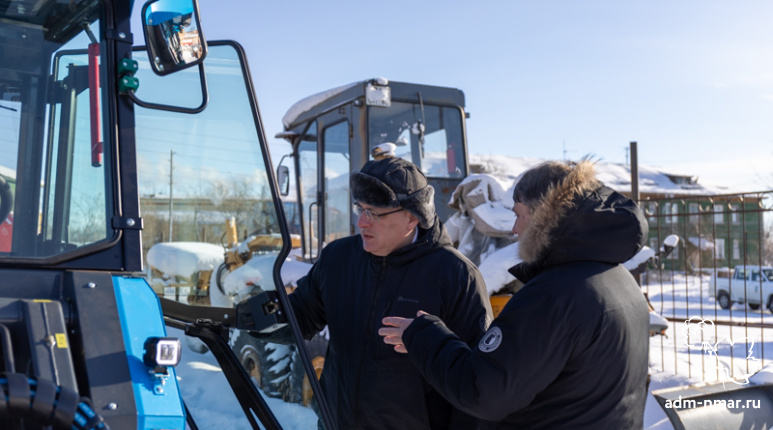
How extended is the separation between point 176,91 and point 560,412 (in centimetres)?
142

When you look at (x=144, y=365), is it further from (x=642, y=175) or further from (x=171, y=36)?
(x=642, y=175)

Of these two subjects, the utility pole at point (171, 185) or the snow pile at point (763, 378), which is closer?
the utility pole at point (171, 185)

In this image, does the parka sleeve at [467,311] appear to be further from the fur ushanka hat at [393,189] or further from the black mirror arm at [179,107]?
the black mirror arm at [179,107]

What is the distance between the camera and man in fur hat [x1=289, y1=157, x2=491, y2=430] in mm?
2279

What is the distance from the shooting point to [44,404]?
1.16m

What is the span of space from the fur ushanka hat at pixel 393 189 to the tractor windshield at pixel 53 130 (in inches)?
38.4

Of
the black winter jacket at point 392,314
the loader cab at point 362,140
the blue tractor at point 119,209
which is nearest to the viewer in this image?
the blue tractor at point 119,209

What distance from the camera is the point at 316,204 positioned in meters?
6.60

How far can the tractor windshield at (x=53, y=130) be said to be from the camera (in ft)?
5.63

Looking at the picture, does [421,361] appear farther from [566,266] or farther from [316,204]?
[316,204]

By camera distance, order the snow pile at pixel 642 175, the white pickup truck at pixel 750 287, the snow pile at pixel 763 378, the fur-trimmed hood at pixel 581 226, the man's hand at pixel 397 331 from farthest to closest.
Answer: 1. the snow pile at pixel 642 175
2. the white pickup truck at pixel 750 287
3. the snow pile at pixel 763 378
4. the man's hand at pixel 397 331
5. the fur-trimmed hood at pixel 581 226

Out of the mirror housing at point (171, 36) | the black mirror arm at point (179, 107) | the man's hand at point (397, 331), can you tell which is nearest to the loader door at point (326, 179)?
the man's hand at point (397, 331)

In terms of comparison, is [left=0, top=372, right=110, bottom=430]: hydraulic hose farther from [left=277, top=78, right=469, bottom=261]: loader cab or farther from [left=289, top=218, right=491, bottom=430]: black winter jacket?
[left=277, top=78, right=469, bottom=261]: loader cab

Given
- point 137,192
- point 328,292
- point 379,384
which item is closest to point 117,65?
point 137,192
